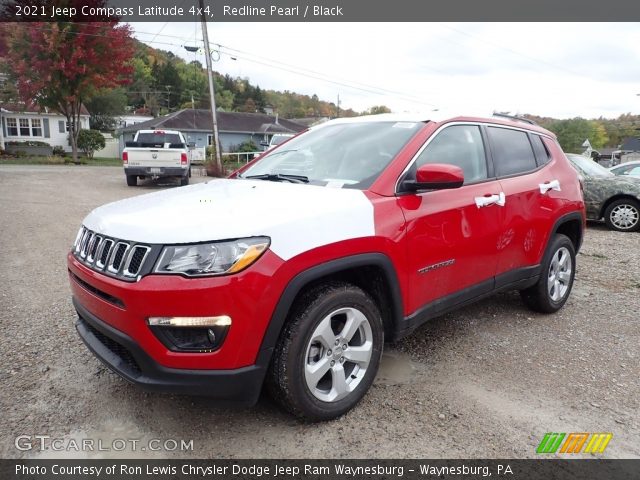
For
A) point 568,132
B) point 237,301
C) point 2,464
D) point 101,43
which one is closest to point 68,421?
point 2,464

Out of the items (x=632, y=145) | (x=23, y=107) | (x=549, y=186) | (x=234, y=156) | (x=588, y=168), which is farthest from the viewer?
(x=632, y=145)

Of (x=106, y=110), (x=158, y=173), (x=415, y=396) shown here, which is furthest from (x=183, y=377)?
(x=106, y=110)

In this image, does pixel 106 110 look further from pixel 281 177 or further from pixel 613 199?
pixel 281 177

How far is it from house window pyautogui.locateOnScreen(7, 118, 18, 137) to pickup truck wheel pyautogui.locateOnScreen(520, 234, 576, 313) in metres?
47.4

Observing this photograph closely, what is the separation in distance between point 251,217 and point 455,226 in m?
1.51

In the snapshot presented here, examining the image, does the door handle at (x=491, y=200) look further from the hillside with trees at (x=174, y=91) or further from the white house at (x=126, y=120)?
the hillside with trees at (x=174, y=91)

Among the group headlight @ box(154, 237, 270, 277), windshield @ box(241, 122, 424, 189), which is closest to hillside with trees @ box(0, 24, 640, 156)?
windshield @ box(241, 122, 424, 189)

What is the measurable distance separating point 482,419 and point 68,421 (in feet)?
7.87

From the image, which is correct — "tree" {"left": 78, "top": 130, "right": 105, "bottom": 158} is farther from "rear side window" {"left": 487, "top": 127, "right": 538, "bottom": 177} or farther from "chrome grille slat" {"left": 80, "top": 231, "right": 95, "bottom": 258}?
"rear side window" {"left": 487, "top": 127, "right": 538, "bottom": 177}

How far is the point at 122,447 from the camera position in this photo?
2436mm

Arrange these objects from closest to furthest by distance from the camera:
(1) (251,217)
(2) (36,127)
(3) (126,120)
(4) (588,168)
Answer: (1) (251,217), (4) (588,168), (2) (36,127), (3) (126,120)

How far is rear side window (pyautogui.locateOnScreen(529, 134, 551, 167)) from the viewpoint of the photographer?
4.24 m

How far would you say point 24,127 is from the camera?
41.5m

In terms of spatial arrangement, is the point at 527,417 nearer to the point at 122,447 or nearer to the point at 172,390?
the point at 172,390
